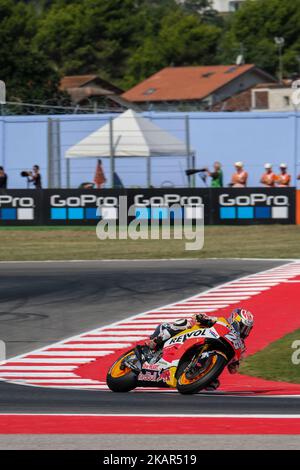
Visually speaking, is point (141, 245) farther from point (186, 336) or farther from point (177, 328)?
point (186, 336)

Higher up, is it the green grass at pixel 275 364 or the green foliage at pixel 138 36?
the green foliage at pixel 138 36

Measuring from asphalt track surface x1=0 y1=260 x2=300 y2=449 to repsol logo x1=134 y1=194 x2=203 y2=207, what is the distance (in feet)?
19.6

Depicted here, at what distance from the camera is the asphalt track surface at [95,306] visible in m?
10.2

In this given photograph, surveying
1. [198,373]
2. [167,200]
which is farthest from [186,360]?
[167,200]

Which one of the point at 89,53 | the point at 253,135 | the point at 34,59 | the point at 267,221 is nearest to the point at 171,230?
the point at 267,221

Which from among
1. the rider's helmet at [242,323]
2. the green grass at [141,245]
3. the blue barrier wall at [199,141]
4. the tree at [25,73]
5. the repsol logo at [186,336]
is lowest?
the green grass at [141,245]

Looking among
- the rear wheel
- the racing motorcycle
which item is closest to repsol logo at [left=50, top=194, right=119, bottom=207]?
the rear wheel

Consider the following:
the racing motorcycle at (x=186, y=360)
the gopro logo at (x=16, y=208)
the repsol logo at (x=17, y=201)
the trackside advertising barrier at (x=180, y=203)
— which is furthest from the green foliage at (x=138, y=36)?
the racing motorcycle at (x=186, y=360)

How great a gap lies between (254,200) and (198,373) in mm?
20239

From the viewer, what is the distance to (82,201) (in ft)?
103

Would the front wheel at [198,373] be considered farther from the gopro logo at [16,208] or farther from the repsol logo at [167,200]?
the gopro logo at [16,208]

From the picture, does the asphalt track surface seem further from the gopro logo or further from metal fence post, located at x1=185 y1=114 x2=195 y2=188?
metal fence post, located at x1=185 y1=114 x2=195 y2=188

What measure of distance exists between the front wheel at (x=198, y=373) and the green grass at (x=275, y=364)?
1922mm

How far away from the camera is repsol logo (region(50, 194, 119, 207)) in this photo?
30922 millimetres
